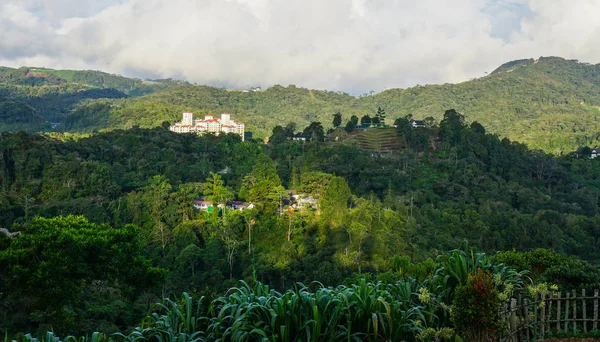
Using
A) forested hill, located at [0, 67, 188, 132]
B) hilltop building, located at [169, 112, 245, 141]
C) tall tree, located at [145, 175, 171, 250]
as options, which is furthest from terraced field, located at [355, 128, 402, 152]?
forested hill, located at [0, 67, 188, 132]

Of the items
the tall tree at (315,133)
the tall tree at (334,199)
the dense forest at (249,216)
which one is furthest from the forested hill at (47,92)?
the tall tree at (334,199)

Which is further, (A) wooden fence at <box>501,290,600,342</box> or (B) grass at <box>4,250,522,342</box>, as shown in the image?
(A) wooden fence at <box>501,290,600,342</box>

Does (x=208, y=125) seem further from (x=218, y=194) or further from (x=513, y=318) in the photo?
(x=513, y=318)

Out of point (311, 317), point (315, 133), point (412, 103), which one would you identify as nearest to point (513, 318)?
point (311, 317)

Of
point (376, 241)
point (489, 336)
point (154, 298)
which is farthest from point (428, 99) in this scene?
point (489, 336)

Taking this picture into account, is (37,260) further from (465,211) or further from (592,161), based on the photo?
(592,161)

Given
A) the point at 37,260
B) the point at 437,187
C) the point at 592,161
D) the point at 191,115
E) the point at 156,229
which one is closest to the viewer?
the point at 37,260

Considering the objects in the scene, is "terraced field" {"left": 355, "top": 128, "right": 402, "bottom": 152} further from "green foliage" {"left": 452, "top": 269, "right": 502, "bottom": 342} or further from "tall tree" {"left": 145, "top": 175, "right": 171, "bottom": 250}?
"green foliage" {"left": 452, "top": 269, "right": 502, "bottom": 342}

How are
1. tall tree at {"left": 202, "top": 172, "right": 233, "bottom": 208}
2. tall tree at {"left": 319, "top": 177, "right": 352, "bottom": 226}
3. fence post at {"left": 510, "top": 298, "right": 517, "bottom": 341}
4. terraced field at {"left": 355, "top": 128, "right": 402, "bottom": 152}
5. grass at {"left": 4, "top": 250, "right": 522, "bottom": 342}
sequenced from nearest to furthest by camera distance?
1. grass at {"left": 4, "top": 250, "right": 522, "bottom": 342}
2. fence post at {"left": 510, "top": 298, "right": 517, "bottom": 341}
3. tall tree at {"left": 319, "top": 177, "right": 352, "bottom": 226}
4. tall tree at {"left": 202, "top": 172, "right": 233, "bottom": 208}
5. terraced field at {"left": 355, "top": 128, "right": 402, "bottom": 152}
